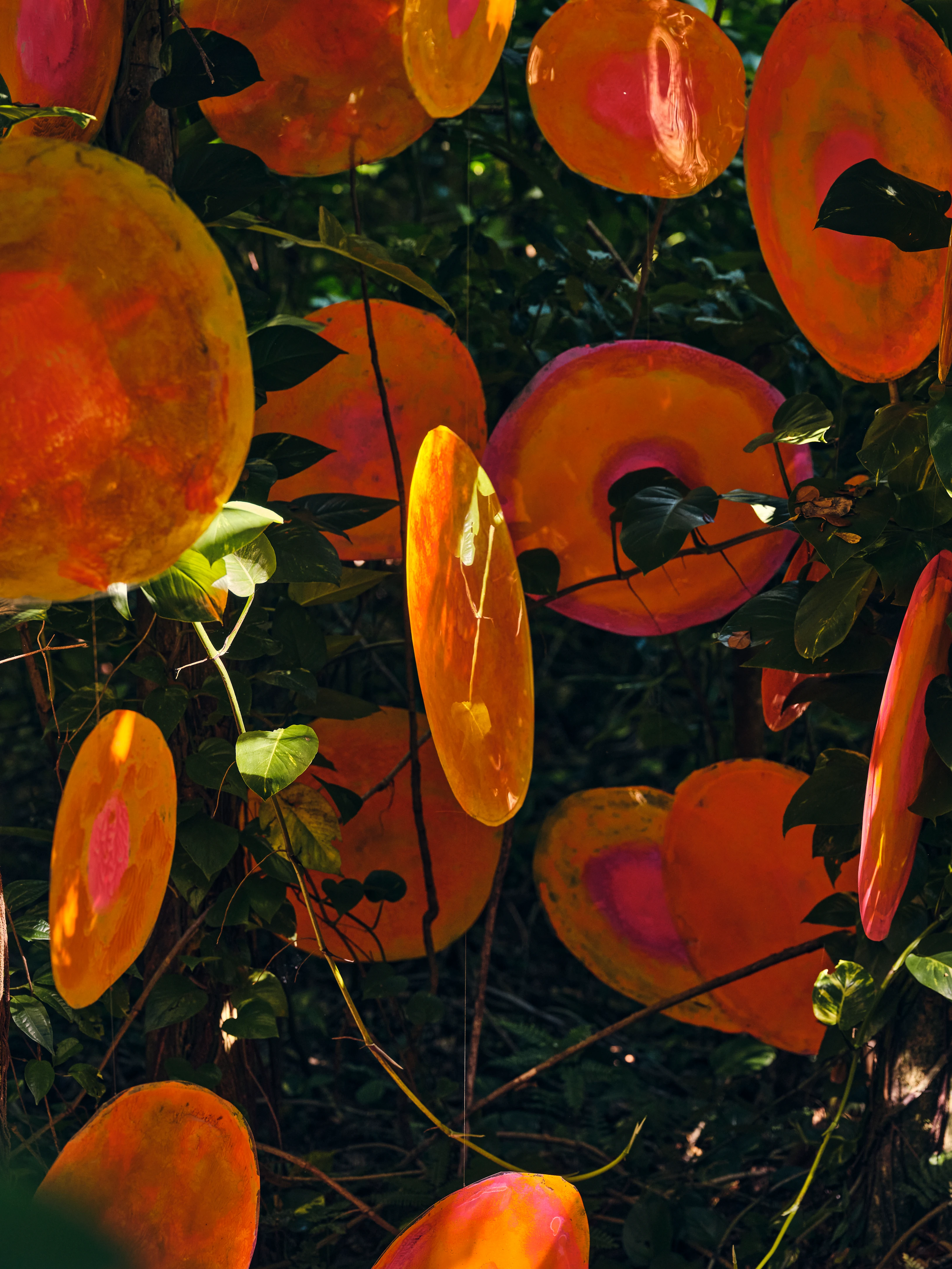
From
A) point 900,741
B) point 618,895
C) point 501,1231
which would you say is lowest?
point 618,895

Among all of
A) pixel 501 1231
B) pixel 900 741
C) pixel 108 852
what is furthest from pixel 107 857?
pixel 900 741

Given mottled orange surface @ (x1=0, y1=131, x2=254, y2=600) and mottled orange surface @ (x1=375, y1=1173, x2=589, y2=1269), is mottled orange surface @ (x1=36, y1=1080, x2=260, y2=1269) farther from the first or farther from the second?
mottled orange surface @ (x1=0, y1=131, x2=254, y2=600)

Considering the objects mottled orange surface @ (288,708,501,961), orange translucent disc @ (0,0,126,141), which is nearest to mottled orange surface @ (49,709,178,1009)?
orange translucent disc @ (0,0,126,141)

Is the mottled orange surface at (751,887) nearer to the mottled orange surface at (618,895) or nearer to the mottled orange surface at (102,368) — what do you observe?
the mottled orange surface at (618,895)

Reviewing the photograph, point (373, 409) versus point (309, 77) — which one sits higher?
point (309, 77)

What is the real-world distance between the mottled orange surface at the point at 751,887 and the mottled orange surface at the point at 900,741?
270mm

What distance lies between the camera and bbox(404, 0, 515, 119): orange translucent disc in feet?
1.66

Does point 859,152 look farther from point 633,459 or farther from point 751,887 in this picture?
point 751,887

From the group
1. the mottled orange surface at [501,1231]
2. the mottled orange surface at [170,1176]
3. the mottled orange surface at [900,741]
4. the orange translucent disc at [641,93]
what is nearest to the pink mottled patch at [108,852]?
the mottled orange surface at [170,1176]

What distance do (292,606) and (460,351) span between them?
222 mm

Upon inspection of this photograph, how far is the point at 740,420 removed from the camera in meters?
0.77

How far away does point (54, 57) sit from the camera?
47 cm

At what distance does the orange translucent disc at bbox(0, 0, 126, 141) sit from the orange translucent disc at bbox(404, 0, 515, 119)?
0.14 meters

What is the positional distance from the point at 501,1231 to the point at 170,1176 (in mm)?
155
